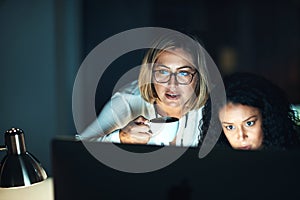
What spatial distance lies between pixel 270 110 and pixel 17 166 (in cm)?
79

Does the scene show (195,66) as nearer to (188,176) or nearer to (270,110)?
(270,110)

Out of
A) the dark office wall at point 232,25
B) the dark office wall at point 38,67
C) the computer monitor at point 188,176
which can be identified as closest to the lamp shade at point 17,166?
the computer monitor at point 188,176

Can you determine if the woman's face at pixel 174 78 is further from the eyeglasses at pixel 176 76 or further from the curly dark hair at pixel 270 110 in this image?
the curly dark hair at pixel 270 110

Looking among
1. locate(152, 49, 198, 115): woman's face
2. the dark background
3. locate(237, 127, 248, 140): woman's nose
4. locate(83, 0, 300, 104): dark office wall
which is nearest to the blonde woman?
locate(152, 49, 198, 115): woman's face

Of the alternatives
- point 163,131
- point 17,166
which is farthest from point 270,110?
point 17,166

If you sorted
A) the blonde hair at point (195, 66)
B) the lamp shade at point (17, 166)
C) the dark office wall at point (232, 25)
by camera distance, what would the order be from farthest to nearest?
the dark office wall at point (232, 25) → the blonde hair at point (195, 66) → the lamp shade at point (17, 166)

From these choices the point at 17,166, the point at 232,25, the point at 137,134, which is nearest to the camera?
the point at 17,166

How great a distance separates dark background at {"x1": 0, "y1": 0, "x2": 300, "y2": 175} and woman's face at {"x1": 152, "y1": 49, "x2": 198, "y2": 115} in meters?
0.91

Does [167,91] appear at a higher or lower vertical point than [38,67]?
lower

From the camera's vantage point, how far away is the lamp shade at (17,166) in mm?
923

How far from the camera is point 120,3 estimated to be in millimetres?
2906

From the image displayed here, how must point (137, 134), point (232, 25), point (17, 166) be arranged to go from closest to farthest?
point (17, 166)
point (137, 134)
point (232, 25)

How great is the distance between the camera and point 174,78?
1.60 metres

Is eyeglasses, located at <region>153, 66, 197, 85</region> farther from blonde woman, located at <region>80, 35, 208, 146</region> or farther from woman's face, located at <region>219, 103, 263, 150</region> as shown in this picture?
woman's face, located at <region>219, 103, 263, 150</region>
